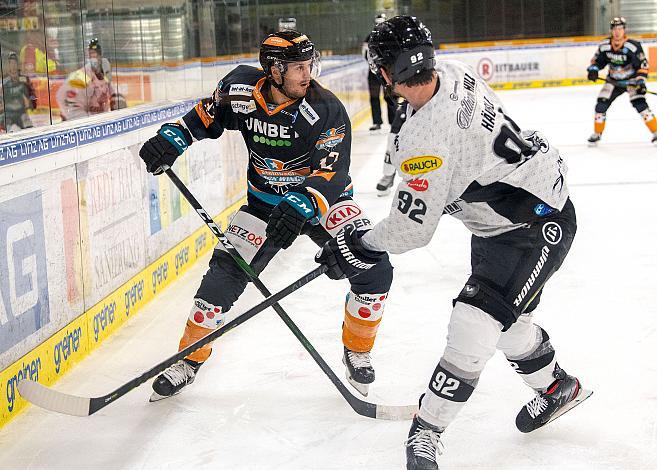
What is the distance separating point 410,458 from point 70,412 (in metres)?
0.93

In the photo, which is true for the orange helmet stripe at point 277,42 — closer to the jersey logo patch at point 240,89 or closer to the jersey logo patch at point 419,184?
the jersey logo patch at point 240,89

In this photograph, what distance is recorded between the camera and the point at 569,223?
2.32 metres

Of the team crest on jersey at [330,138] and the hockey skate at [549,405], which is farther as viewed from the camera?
the team crest on jersey at [330,138]

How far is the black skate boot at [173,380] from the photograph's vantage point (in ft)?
9.48

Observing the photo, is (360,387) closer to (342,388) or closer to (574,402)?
(342,388)

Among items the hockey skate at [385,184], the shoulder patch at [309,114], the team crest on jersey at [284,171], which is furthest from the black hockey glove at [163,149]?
the hockey skate at [385,184]

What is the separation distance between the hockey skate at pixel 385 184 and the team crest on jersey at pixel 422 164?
4.64 m

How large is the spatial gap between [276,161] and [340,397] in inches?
29.9

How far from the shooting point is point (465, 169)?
207 centimetres

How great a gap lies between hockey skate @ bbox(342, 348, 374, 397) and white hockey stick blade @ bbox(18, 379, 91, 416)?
850 millimetres

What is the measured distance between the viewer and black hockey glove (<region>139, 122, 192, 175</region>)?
9.30 feet

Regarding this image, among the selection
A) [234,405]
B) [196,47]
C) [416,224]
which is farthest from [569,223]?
[196,47]

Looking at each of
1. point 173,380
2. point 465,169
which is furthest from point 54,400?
point 465,169

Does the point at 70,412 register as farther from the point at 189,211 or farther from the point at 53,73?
the point at 189,211
